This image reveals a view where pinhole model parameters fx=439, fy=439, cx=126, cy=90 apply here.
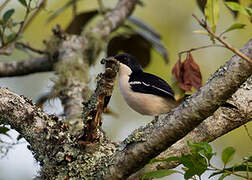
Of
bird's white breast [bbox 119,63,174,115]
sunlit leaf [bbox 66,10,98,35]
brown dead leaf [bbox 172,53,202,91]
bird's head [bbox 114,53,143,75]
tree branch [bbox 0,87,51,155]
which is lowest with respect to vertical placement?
tree branch [bbox 0,87,51,155]

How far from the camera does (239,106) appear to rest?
282 cm

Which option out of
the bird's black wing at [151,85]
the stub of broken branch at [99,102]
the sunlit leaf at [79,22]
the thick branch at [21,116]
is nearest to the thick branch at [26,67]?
the sunlit leaf at [79,22]

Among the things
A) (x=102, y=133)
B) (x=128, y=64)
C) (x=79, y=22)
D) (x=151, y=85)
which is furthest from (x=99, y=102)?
(x=79, y=22)

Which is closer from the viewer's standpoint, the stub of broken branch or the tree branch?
the stub of broken branch

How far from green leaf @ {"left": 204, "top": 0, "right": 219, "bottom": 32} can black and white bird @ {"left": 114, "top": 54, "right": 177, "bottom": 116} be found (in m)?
1.85

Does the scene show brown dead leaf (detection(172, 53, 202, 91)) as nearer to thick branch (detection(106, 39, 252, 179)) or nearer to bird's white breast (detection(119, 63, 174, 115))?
thick branch (detection(106, 39, 252, 179))

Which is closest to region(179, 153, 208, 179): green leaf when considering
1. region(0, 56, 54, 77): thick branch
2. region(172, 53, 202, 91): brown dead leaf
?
region(172, 53, 202, 91): brown dead leaf

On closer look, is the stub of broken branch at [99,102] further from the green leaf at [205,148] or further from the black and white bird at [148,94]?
the black and white bird at [148,94]

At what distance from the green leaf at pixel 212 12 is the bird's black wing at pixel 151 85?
1.85 metres

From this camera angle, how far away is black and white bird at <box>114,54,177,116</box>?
14.3 ft

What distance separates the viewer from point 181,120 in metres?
2.42

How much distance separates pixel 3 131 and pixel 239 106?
171cm

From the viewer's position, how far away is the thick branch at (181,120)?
227 cm

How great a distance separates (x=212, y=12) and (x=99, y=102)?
99cm
